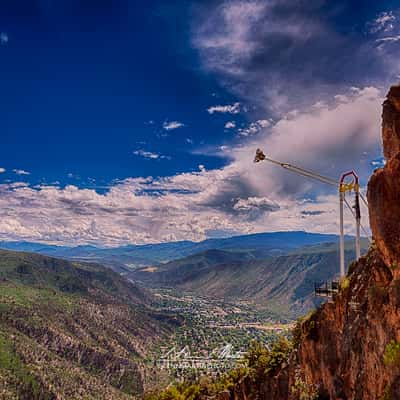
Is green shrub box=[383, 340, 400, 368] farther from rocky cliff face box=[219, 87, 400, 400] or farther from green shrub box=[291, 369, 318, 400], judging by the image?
green shrub box=[291, 369, 318, 400]

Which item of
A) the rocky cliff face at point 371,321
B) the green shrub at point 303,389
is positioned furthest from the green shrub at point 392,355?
the green shrub at point 303,389

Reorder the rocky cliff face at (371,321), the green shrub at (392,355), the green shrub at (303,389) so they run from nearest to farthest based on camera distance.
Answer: the green shrub at (392,355) → the rocky cliff face at (371,321) → the green shrub at (303,389)

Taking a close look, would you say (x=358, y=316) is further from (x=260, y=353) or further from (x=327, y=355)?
(x=260, y=353)

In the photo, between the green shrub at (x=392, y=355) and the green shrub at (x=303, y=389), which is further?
the green shrub at (x=303, y=389)

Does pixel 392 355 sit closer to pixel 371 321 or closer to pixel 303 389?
pixel 371 321

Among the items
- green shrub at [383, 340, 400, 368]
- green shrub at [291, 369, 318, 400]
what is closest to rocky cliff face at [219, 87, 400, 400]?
green shrub at [383, 340, 400, 368]

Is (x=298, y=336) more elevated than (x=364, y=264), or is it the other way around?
(x=364, y=264)

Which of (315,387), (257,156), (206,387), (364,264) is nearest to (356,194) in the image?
(364,264)

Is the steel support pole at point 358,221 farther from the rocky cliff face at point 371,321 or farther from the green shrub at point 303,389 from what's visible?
the green shrub at point 303,389

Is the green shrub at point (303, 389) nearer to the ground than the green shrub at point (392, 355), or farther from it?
nearer to the ground
